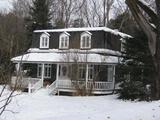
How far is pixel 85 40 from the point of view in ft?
116

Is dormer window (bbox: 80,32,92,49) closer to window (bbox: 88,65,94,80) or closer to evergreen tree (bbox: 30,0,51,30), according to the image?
window (bbox: 88,65,94,80)

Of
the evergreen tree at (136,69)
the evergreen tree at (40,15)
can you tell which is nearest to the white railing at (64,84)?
the evergreen tree at (136,69)

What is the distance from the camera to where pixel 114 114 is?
473 inches

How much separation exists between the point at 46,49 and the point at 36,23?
418 inches

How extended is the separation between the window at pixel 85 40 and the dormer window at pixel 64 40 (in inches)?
72.4

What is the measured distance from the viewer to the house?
31.3m

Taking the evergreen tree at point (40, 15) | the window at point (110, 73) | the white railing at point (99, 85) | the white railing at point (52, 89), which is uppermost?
the evergreen tree at point (40, 15)

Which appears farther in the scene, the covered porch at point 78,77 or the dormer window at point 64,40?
the dormer window at point 64,40

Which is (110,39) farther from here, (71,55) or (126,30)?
(126,30)

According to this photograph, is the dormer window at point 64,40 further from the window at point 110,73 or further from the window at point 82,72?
the window at point 110,73

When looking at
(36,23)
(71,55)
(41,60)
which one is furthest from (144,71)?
(36,23)

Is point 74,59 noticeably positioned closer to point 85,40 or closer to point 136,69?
point 85,40

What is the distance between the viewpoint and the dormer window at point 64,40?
36750mm

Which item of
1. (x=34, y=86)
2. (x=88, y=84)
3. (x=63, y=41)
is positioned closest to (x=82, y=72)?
(x=88, y=84)
